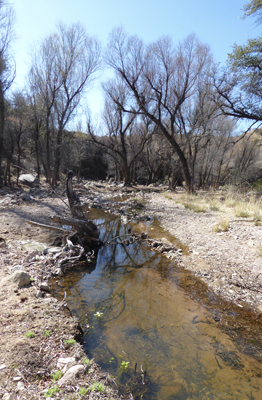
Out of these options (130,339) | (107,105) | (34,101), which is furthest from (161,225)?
(107,105)

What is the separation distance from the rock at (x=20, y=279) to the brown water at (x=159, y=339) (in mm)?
609

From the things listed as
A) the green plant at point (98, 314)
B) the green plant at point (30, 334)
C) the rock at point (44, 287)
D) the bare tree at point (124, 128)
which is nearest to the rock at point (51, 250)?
the rock at point (44, 287)

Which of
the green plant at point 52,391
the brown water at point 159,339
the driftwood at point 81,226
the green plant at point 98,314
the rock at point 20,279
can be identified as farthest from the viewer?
the driftwood at point 81,226

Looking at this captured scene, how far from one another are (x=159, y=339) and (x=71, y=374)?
138 centimetres

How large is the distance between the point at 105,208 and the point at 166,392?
10.8 metres

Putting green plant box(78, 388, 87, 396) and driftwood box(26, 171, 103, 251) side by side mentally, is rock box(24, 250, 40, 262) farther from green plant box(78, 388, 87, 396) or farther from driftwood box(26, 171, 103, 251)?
green plant box(78, 388, 87, 396)

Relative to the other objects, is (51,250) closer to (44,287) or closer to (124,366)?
(44,287)

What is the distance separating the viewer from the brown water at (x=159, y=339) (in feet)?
8.07

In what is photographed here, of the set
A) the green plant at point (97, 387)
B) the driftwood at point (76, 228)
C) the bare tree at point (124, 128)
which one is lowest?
the green plant at point (97, 387)

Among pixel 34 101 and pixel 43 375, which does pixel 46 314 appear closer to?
pixel 43 375

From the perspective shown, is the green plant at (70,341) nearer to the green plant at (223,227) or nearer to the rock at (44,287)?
the rock at (44,287)

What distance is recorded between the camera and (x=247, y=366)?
272 centimetres

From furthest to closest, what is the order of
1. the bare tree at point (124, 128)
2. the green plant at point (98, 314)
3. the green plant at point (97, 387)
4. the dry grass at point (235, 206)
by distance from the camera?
the bare tree at point (124, 128), the dry grass at point (235, 206), the green plant at point (98, 314), the green plant at point (97, 387)

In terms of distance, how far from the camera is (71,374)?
7.03 ft
